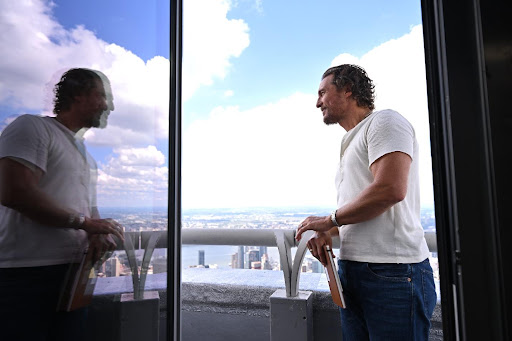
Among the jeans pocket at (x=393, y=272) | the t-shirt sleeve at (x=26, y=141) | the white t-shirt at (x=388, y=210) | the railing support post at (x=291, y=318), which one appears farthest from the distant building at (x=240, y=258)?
the t-shirt sleeve at (x=26, y=141)

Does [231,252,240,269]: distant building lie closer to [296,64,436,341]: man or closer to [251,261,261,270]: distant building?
[251,261,261,270]: distant building

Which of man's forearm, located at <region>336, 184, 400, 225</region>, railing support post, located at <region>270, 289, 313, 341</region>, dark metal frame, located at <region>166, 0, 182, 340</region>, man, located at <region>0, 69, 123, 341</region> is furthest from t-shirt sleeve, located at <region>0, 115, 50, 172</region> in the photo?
railing support post, located at <region>270, 289, 313, 341</region>

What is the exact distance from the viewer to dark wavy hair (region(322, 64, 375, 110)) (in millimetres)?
1668

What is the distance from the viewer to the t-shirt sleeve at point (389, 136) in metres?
1.36

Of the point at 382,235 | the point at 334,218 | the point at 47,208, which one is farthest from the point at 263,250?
the point at 47,208

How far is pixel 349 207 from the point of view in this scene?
4.71 ft

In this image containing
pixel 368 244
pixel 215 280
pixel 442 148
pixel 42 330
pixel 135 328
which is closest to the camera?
pixel 42 330

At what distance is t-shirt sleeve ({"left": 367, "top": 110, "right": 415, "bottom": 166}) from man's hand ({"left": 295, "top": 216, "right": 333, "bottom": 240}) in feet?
1.04

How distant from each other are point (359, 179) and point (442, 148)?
651 mm

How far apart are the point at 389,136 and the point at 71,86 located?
3.64ft

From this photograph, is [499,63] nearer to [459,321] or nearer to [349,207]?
[459,321]

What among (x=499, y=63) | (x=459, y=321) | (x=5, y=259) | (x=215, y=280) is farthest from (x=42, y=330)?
(x=215, y=280)

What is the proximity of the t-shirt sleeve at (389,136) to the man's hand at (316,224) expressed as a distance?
1.04ft

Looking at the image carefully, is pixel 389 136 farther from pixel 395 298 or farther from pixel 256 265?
pixel 256 265
